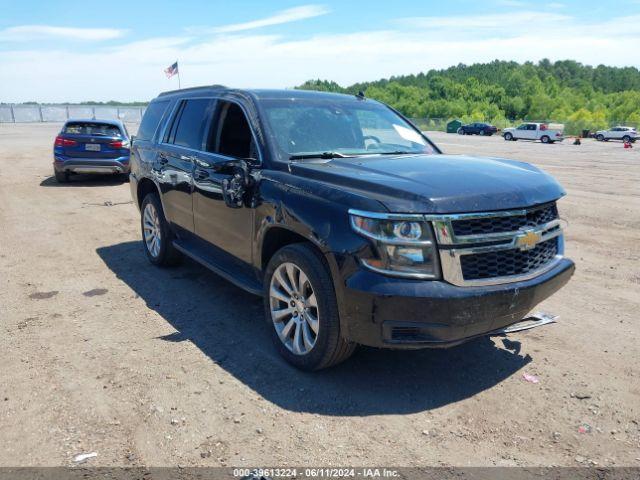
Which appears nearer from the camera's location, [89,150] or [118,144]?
[89,150]

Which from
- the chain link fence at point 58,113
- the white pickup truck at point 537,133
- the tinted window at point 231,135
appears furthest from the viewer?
the chain link fence at point 58,113

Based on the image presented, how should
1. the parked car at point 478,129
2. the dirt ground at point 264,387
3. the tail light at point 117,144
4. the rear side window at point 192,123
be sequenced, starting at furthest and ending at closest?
the parked car at point 478,129 < the tail light at point 117,144 < the rear side window at point 192,123 < the dirt ground at point 264,387

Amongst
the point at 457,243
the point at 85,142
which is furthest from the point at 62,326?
the point at 85,142

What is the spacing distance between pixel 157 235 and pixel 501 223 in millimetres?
4357

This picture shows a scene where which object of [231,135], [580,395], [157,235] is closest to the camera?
[580,395]

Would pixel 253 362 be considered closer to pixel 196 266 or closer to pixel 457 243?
pixel 457 243

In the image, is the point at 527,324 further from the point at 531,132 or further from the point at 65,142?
the point at 531,132

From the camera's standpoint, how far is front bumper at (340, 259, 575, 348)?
122 inches

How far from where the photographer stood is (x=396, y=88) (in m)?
155

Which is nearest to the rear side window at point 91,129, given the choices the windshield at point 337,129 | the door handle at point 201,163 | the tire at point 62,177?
the tire at point 62,177

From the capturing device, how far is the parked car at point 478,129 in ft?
201

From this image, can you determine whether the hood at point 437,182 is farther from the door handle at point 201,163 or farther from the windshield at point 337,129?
the door handle at point 201,163

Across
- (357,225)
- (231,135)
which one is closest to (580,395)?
(357,225)

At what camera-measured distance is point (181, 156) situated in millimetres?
5449
